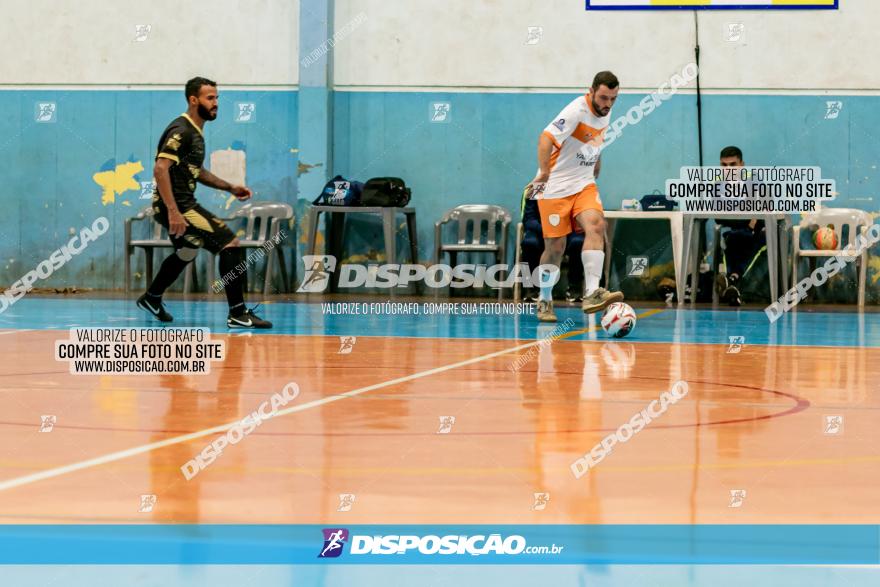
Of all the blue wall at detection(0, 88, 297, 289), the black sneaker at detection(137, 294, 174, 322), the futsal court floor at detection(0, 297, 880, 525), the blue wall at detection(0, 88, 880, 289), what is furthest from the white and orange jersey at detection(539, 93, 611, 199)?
the blue wall at detection(0, 88, 297, 289)

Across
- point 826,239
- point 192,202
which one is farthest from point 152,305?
point 826,239

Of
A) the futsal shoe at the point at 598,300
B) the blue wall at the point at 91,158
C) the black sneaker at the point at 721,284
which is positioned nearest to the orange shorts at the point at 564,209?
the futsal shoe at the point at 598,300

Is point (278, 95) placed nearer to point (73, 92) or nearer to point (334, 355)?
point (73, 92)

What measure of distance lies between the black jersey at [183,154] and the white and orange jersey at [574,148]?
2840 mm

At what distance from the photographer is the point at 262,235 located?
16219mm

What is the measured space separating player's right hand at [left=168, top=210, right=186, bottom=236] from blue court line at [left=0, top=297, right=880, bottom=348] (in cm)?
75

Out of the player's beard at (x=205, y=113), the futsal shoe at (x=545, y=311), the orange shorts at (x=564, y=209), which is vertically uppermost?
the player's beard at (x=205, y=113)

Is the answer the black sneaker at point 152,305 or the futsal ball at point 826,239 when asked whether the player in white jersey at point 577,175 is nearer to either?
the black sneaker at point 152,305

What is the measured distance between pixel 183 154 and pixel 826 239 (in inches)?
327

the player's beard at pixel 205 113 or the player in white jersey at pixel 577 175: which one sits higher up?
the player's beard at pixel 205 113

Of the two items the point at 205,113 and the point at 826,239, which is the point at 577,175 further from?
the point at 826,239

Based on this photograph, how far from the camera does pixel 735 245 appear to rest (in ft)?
50.0

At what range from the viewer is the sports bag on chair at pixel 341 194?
15.8 meters

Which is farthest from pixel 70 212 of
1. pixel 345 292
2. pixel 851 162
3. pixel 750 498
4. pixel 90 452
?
pixel 750 498
